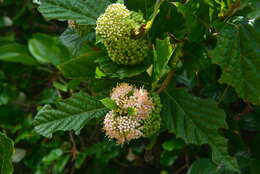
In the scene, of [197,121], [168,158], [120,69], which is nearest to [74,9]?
[120,69]

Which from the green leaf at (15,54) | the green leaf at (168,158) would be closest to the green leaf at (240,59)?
the green leaf at (168,158)

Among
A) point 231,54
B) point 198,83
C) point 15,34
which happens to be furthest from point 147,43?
point 15,34

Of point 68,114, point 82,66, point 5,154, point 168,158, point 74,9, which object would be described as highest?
point 74,9

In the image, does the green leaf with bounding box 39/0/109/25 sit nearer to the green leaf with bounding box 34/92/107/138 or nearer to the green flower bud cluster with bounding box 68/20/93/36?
the green flower bud cluster with bounding box 68/20/93/36

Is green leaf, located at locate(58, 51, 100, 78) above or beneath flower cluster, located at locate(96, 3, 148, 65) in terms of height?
beneath

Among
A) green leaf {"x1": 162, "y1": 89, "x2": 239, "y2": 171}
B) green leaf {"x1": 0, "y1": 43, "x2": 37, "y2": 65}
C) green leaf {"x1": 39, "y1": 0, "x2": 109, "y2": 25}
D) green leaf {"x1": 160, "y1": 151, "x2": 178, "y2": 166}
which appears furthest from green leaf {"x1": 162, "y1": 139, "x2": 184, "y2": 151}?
green leaf {"x1": 0, "y1": 43, "x2": 37, "y2": 65}

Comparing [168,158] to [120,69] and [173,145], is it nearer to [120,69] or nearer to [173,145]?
[173,145]
